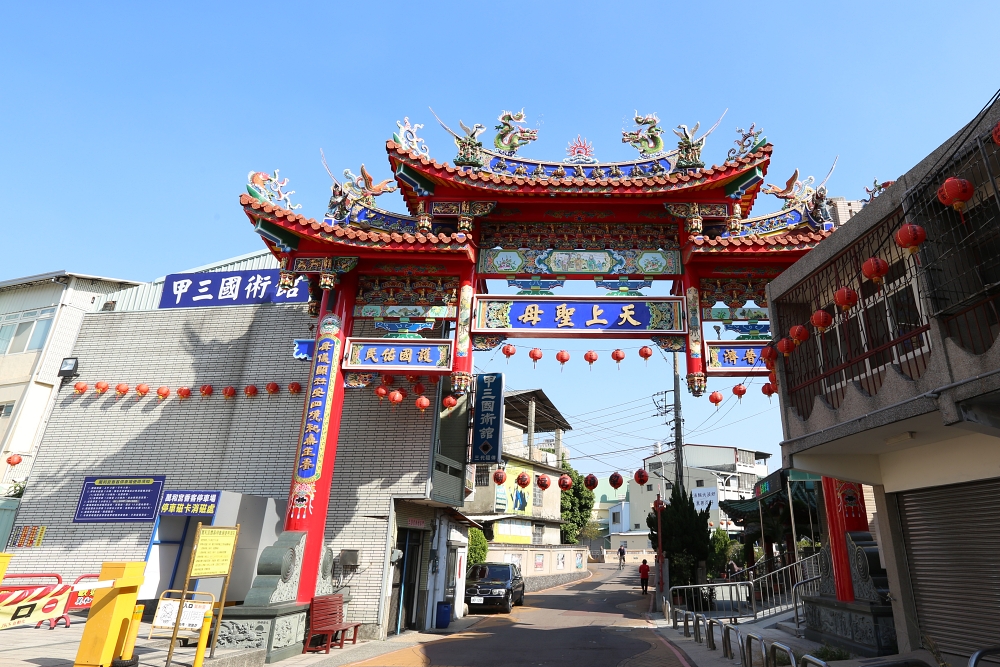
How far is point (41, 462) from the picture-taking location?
14.5 metres

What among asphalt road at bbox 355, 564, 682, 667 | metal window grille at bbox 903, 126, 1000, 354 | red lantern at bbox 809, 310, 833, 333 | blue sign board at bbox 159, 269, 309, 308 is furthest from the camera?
blue sign board at bbox 159, 269, 309, 308

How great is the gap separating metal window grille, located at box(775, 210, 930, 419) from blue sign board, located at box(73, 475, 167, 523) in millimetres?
13382

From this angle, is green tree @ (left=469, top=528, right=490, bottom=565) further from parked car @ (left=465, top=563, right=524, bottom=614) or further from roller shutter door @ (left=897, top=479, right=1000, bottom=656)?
roller shutter door @ (left=897, top=479, right=1000, bottom=656)

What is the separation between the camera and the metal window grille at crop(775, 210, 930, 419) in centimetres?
698

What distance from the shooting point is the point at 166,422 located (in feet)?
47.7

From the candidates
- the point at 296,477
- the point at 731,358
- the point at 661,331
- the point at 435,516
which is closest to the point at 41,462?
the point at 296,477

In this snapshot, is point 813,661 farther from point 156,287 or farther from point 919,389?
point 156,287

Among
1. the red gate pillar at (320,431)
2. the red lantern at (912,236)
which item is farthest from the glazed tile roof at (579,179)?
the red lantern at (912,236)

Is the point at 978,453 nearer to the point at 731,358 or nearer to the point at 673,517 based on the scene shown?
the point at 731,358

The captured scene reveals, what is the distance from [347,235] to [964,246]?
9.89 meters

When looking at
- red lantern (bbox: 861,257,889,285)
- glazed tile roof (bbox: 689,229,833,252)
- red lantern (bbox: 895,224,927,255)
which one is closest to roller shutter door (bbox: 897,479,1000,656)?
red lantern (bbox: 861,257,889,285)

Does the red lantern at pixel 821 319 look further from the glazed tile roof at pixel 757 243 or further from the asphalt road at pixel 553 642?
the asphalt road at pixel 553 642

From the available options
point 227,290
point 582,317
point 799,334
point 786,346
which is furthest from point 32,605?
point 799,334

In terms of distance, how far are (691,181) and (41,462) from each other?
641 inches
